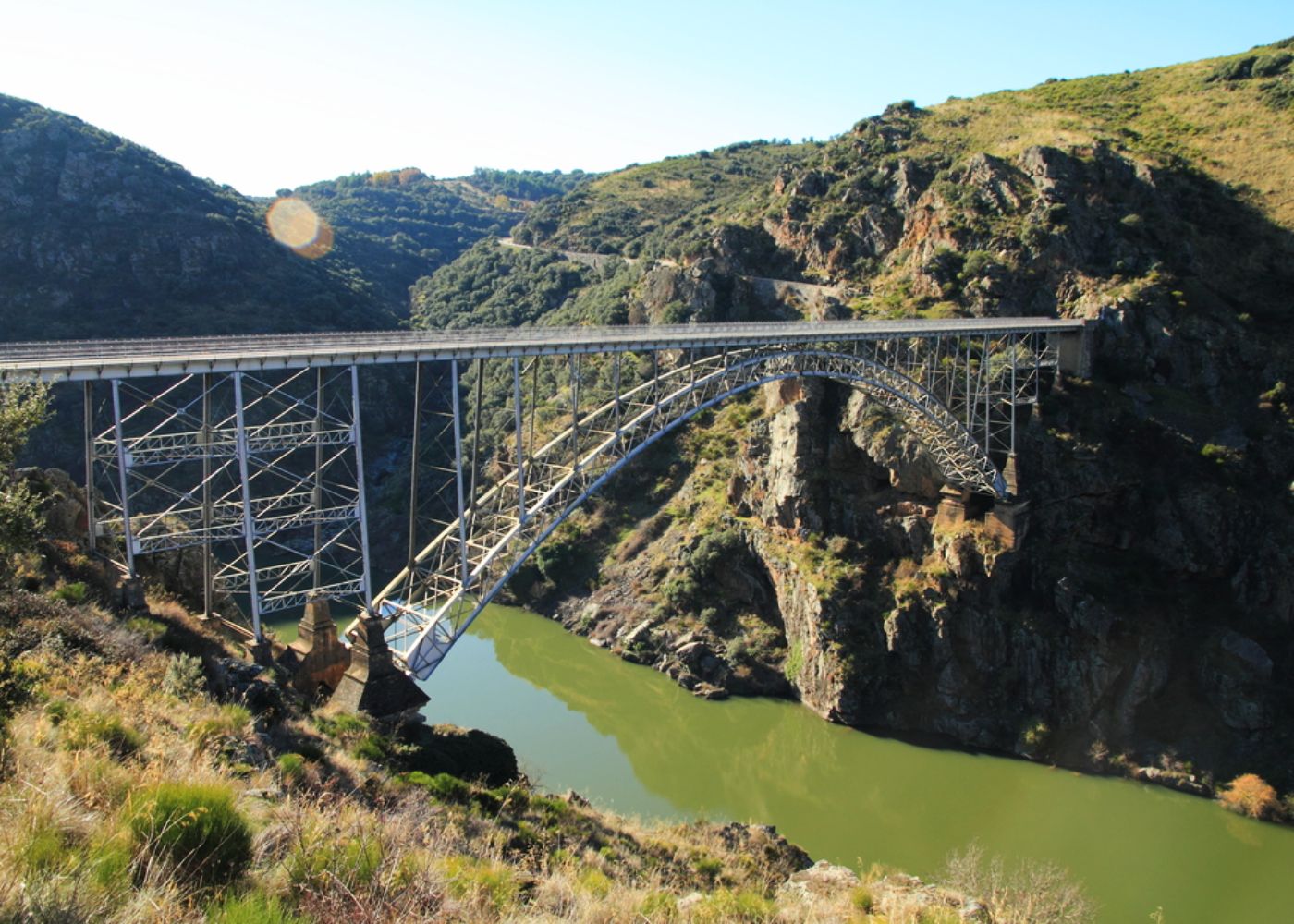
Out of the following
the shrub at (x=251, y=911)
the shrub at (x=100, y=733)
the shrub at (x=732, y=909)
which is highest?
the shrub at (x=251, y=911)

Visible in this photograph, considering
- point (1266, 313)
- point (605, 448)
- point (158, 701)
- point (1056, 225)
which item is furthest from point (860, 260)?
point (158, 701)

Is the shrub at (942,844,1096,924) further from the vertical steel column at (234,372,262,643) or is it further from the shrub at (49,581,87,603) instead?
the shrub at (49,581,87,603)

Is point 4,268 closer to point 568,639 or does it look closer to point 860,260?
point 568,639

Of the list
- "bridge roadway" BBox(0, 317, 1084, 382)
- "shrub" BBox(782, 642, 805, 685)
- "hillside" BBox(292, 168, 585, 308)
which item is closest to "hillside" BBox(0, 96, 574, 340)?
"hillside" BBox(292, 168, 585, 308)

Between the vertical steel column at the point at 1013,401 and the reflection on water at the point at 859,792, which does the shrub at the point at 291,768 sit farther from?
the vertical steel column at the point at 1013,401

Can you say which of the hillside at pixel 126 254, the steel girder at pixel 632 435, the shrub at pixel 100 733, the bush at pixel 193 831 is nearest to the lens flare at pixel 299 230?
the hillside at pixel 126 254

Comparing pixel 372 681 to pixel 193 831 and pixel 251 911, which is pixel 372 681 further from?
pixel 251 911
